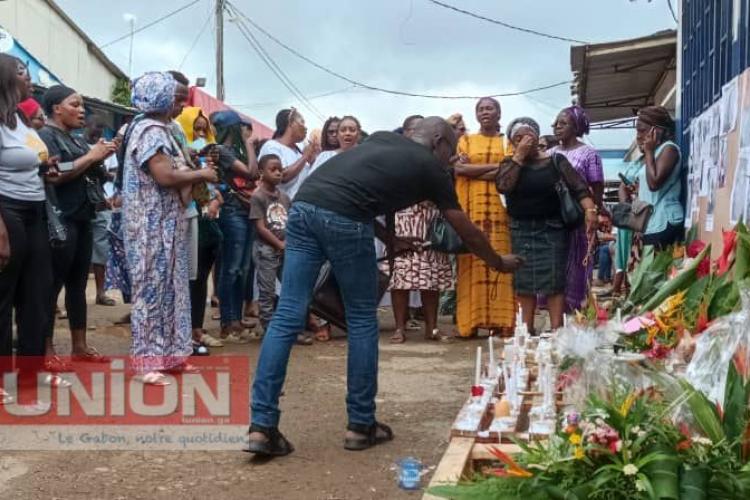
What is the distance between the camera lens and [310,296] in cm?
421

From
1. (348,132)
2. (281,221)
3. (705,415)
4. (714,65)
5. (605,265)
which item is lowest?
(705,415)

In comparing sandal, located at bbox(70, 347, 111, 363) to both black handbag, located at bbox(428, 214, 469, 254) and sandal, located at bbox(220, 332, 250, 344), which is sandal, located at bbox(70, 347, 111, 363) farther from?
black handbag, located at bbox(428, 214, 469, 254)

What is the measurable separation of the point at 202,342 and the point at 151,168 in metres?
1.90

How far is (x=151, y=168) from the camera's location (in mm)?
5277

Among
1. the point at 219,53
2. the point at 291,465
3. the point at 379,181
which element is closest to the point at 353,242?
the point at 379,181

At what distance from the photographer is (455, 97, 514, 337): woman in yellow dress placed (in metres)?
7.20

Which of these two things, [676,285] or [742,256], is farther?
[676,285]

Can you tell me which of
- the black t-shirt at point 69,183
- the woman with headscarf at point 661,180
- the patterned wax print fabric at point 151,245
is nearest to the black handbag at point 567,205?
the woman with headscarf at point 661,180

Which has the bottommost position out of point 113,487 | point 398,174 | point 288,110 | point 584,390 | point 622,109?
point 113,487

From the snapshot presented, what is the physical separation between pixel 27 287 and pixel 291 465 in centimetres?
201

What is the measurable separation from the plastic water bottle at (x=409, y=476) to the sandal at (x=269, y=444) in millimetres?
568

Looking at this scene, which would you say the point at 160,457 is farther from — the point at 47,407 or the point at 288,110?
the point at 288,110

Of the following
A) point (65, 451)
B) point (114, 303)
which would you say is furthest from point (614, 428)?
point (114, 303)

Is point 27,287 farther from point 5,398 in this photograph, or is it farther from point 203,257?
point 203,257
